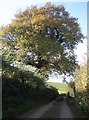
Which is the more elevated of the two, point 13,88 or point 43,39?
point 43,39

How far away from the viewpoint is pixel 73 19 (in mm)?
31516

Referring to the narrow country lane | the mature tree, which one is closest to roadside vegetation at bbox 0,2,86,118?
the mature tree

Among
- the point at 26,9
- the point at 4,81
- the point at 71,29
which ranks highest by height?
the point at 26,9

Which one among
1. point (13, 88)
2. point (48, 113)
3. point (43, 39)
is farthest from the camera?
point (43, 39)

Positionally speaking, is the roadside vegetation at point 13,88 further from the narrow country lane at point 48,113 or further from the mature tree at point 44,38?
the mature tree at point 44,38

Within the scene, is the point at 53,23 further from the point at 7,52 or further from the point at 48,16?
the point at 7,52

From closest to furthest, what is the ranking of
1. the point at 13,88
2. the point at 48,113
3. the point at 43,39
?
the point at 13,88, the point at 48,113, the point at 43,39

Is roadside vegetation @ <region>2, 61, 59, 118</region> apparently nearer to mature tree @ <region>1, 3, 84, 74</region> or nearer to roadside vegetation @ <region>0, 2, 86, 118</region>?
roadside vegetation @ <region>0, 2, 86, 118</region>

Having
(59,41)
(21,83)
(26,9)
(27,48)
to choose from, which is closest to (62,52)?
(59,41)

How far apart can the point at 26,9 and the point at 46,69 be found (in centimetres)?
643

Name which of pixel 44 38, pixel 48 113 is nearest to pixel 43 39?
pixel 44 38

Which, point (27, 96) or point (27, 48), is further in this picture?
point (27, 48)

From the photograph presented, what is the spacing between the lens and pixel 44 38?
1201 inches

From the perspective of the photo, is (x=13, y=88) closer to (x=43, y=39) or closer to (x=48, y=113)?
(x=48, y=113)
